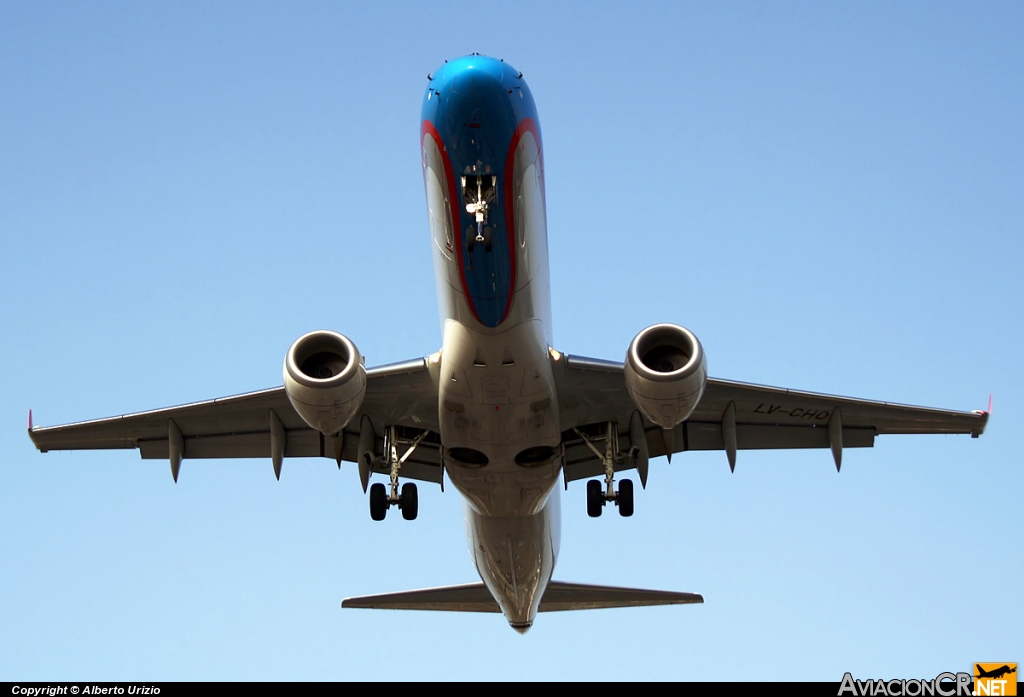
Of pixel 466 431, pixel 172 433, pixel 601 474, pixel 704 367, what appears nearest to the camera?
pixel 704 367

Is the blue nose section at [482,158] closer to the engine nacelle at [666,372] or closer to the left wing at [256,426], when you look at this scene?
the engine nacelle at [666,372]

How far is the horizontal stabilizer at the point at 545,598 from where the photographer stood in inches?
1015

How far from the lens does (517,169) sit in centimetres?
1778

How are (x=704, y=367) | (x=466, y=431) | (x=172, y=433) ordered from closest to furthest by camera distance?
1. (x=704, y=367)
2. (x=466, y=431)
3. (x=172, y=433)

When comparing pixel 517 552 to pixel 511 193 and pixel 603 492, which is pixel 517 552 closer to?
pixel 603 492

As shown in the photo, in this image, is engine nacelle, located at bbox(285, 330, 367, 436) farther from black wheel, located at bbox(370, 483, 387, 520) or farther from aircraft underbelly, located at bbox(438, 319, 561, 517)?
black wheel, located at bbox(370, 483, 387, 520)

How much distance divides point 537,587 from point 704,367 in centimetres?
763

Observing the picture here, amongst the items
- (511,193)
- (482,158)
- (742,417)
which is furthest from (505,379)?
(742,417)

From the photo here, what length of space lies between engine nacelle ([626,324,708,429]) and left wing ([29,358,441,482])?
12.0 feet

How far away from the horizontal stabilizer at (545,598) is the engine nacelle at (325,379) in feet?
26.4

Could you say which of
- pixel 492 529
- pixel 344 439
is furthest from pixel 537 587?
pixel 344 439

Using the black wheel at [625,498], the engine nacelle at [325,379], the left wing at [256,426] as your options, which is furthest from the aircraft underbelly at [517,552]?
the engine nacelle at [325,379]

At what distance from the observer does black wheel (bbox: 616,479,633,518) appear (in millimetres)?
21875

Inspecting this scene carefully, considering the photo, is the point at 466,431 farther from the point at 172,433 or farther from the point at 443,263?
the point at 172,433
